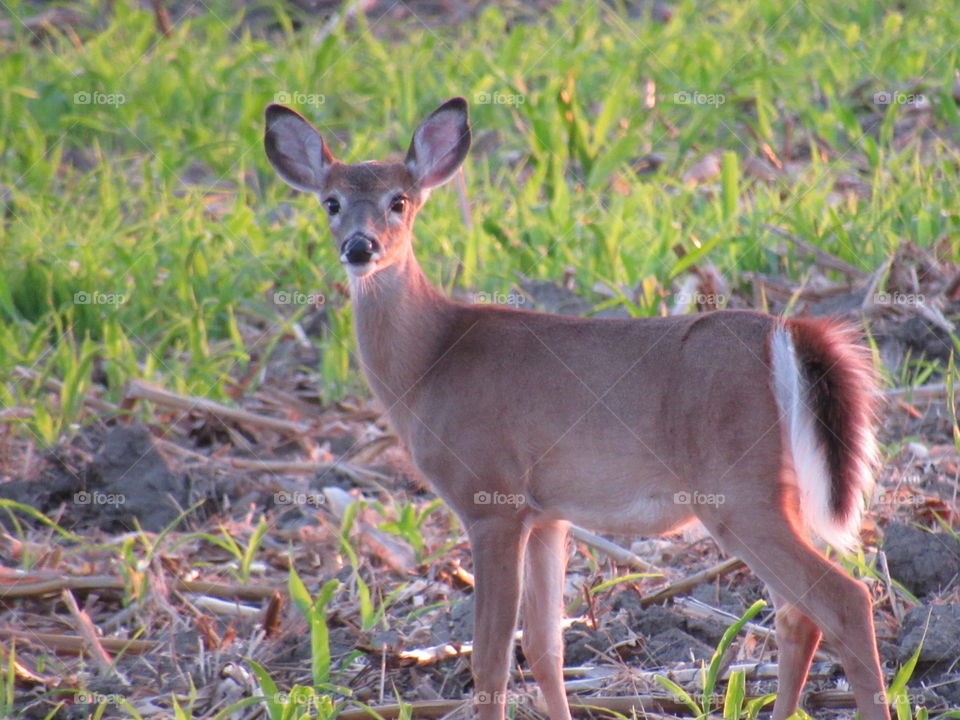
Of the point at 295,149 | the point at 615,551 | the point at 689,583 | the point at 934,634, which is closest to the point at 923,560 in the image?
the point at 934,634

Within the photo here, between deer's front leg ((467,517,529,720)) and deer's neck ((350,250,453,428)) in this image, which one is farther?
deer's neck ((350,250,453,428))

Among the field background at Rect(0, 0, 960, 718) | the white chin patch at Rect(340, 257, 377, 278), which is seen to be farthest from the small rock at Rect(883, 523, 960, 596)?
the white chin patch at Rect(340, 257, 377, 278)

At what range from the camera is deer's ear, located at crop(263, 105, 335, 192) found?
5.74 metres

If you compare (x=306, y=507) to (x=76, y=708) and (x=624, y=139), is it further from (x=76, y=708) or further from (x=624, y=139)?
(x=624, y=139)

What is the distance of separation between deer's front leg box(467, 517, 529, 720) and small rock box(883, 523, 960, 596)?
1532 mm

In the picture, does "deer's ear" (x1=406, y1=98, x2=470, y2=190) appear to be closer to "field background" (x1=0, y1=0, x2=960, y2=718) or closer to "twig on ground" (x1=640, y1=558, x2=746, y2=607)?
"field background" (x1=0, y1=0, x2=960, y2=718)

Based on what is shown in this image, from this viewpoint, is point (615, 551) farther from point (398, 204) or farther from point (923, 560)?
point (398, 204)

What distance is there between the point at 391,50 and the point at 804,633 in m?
8.56

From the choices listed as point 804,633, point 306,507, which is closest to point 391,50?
point 306,507

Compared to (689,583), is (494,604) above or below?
above

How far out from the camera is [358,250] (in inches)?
199

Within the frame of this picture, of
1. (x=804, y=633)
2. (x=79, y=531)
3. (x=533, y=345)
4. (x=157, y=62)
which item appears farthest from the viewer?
(x=157, y=62)

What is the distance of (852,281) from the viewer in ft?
23.5

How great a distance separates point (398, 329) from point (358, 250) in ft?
1.35
